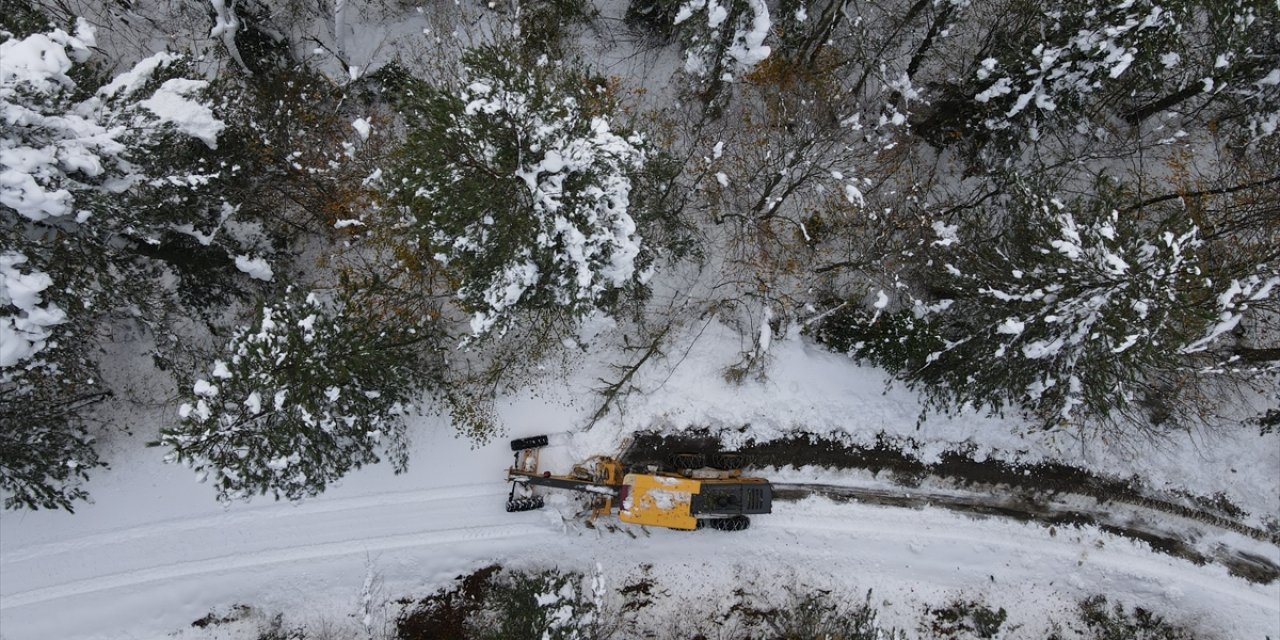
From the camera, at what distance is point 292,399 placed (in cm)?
1255

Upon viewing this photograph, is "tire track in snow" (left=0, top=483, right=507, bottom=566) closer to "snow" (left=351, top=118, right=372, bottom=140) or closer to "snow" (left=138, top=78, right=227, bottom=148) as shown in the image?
"snow" (left=351, top=118, right=372, bottom=140)

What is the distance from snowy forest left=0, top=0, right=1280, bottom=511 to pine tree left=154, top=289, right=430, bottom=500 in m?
0.07

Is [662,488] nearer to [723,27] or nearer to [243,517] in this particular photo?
[723,27]

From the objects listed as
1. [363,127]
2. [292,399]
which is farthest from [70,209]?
[363,127]

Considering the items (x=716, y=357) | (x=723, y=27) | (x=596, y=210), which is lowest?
(x=716, y=357)

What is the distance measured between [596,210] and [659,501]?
24.7ft

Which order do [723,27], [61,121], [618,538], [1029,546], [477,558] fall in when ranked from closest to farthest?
[61,121] → [723,27] → [477,558] → [618,538] → [1029,546]

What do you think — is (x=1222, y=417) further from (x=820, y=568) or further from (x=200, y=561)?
(x=200, y=561)

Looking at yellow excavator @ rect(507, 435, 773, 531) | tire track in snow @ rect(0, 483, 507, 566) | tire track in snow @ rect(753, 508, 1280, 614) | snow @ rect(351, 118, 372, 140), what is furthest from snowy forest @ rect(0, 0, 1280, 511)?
tire track in snow @ rect(753, 508, 1280, 614)

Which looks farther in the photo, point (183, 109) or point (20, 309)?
point (183, 109)

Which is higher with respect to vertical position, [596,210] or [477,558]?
[596,210]

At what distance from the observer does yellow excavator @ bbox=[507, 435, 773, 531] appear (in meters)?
15.8

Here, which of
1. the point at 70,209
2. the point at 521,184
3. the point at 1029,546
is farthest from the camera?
the point at 1029,546

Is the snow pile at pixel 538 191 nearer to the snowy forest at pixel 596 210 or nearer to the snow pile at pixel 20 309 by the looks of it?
the snowy forest at pixel 596 210
